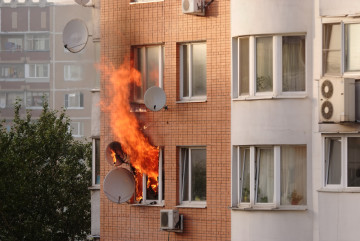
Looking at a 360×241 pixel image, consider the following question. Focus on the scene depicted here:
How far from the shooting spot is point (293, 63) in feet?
85.4

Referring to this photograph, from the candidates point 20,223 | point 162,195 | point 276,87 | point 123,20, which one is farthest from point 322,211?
point 20,223

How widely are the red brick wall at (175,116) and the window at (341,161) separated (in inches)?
114

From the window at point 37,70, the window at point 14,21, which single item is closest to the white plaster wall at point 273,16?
the window at point 37,70

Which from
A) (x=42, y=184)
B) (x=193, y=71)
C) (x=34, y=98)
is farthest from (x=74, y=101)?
(x=193, y=71)

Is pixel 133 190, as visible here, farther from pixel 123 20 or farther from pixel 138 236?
pixel 123 20

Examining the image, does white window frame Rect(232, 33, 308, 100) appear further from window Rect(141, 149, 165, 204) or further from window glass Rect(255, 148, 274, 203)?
window Rect(141, 149, 165, 204)

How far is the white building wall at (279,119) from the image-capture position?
25594 millimetres

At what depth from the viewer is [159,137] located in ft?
92.8

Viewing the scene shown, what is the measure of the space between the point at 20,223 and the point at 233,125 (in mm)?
19340

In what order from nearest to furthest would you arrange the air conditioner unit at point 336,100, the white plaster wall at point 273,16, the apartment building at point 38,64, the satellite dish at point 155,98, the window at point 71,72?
the air conditioner unit at point 336,100 → the white plaster wall at point 273,16 → the satellite dish at point 155,98 → the window at point 71,72 → the apartment building at point 38,64

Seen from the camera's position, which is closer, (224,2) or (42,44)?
(224,2)

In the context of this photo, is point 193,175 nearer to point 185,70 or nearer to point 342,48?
point 185,70

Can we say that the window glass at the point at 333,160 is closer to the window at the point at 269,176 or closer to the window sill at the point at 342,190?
the window sill at the point at 342,190

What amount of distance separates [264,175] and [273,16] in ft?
13.0
